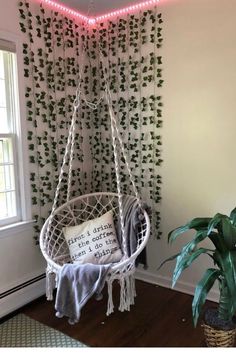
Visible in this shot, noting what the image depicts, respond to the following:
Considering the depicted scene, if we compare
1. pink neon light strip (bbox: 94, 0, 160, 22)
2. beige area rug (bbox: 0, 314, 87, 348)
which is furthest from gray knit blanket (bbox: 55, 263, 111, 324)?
→ pink neon light strip (bbox: 94, 0, 160, 22)

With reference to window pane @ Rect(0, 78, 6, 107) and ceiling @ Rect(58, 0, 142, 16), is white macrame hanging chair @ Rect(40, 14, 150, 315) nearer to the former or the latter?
window pane @ Rect(0, 78, 6, 107)

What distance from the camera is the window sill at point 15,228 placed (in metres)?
2.46

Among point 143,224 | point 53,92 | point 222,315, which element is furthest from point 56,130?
point 222,315

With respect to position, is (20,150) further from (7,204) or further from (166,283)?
(166,283)

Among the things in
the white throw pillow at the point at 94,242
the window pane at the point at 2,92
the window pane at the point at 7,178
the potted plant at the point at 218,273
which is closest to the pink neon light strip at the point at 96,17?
the window pane at the point at 2,92

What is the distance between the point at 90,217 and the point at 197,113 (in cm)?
144

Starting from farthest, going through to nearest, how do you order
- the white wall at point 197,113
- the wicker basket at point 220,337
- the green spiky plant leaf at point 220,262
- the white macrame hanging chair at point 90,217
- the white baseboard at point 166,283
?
the white baseboard at point 166,283 < the white wall at point 197,113 < the white macrame hanging chair at point 90,217 < the wicker basket at point 220,337 < the green spiky plant leaf at point 220,262

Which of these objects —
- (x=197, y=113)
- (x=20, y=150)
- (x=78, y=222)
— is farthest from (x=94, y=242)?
(x=197, y=113)

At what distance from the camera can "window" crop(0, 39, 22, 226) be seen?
8.20 ft

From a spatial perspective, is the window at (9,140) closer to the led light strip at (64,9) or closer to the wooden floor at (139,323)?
the led light strip at (64,9)

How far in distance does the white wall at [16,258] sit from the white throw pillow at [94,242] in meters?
0.38

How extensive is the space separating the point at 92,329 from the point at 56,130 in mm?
1755

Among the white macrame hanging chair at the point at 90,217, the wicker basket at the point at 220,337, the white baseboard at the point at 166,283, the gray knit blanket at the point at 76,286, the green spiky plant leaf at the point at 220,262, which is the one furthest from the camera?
the white baseboard at the point at 166,283

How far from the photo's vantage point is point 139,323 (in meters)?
2.36
